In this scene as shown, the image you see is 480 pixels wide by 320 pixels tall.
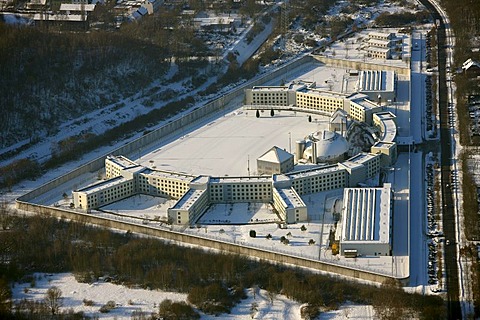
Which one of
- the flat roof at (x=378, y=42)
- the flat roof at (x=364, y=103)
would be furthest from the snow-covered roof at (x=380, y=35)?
the flat roof at (x=364, y=103)

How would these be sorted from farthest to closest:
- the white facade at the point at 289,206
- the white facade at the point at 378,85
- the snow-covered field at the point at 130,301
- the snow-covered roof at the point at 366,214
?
the white facade at the point at 378,85 < the white facade at the point at 289,206 < the snow-covered roof at the point at 366,214 < the snow-covered field at the point at 130,301

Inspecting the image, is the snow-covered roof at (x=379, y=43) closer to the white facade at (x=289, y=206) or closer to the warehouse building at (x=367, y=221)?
the warehouse building at (x=367, y=221)

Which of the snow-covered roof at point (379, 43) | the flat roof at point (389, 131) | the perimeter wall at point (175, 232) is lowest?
the perimeter wall at point (175, 232)

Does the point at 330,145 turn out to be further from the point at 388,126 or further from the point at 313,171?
the point at 388,126

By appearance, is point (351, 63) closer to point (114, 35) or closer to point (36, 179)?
point (114, 35)

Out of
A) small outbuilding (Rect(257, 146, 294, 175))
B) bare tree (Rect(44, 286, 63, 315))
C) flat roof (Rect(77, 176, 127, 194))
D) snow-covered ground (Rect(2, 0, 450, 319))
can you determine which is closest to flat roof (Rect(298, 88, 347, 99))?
snow-covered ground (Rect(2, 0, 450, 319))

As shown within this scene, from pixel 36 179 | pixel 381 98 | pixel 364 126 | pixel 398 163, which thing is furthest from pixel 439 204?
pixel 36 179

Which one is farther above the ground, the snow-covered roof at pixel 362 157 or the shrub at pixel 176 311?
the snow-covered roof at pixel 362 157

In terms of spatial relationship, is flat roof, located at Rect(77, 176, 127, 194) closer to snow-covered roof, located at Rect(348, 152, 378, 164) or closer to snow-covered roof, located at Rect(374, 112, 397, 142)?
snow-covered roof, located at Rect(348, 152, 378, 164)
